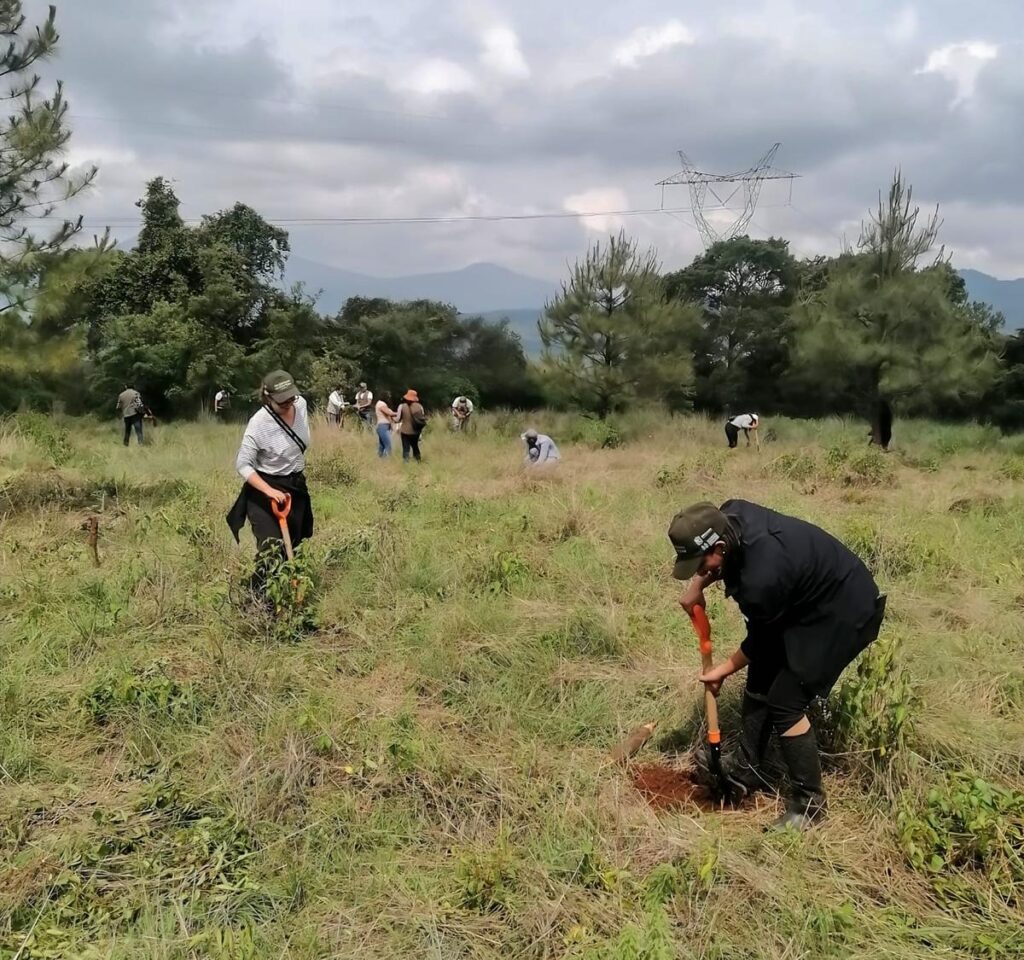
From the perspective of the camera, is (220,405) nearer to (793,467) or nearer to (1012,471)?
(793,467)

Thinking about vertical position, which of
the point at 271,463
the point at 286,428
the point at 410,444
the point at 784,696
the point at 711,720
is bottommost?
the point at 711,720

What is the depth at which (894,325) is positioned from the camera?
1501 centimetres

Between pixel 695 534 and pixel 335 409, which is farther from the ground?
pixel 695 534

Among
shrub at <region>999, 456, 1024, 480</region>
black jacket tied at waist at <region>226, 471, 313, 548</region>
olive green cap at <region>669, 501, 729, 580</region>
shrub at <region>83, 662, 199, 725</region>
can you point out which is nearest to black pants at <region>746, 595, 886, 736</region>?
olive green cap at <region>669, 501, 729, 580</region>

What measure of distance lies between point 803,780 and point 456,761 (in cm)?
130

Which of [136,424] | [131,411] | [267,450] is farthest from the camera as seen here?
[136,424]

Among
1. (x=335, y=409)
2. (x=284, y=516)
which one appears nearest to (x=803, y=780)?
(x=284, y=516)

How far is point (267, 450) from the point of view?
4395 millimetres

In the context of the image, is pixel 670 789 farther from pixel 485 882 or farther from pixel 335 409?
pixel 335 409

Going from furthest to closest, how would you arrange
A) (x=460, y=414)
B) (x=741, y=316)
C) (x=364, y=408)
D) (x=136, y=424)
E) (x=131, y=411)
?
(x=741, y=316) < (x=460, y=414) < (x=364, y=408) < (x=136, y=424) < (x=131, y=411)

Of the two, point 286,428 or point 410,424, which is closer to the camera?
point 286,428

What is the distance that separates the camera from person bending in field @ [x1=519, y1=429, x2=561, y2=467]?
10352 mm

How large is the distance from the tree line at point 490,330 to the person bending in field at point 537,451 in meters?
5.07

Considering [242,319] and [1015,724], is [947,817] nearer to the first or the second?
[1015,724]
